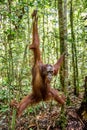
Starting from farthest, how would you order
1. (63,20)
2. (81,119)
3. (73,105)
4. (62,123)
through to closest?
1. (73,105)
2. (81,119)
3. (62,123)
4. (63,20)

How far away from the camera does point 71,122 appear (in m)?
4.97

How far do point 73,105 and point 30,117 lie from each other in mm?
995

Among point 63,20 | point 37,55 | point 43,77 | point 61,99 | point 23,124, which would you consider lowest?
point 23,124

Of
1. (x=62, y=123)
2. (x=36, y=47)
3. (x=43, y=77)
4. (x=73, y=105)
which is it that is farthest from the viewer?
(x=73, y=105)

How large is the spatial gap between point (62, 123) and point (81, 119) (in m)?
0.54

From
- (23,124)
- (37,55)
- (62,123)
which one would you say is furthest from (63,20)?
(23,124)

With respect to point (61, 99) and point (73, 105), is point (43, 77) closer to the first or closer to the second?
point (61, 99)

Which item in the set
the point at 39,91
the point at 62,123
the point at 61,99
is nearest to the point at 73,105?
the point at 62,123

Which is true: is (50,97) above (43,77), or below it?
below

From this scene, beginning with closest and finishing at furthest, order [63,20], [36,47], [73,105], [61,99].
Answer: [36,47], [61,99], [63,20], [73,105]

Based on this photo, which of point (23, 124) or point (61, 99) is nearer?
point (61, 99)

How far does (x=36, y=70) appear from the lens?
3.60 metres

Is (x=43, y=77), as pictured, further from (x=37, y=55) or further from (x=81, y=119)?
(x=81, y=119)

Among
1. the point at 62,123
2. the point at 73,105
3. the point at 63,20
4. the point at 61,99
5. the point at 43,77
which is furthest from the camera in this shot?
the point at 73,105
